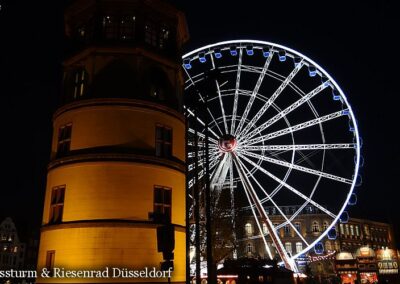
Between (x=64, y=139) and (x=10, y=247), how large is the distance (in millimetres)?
83522

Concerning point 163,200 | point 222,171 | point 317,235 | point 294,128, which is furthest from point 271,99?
point 317,235

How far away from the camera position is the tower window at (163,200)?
886 inches

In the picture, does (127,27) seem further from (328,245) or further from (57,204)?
(328,245)

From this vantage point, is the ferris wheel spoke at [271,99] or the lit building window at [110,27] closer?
the lit building window at [110,27]

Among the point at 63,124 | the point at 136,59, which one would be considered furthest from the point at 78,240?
the point at 136,59

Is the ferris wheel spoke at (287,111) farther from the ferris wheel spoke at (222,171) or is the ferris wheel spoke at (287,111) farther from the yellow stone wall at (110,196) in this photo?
the yellow stone wall at (110,196)

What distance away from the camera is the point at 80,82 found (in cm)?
2434

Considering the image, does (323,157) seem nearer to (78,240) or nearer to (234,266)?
(234,266)

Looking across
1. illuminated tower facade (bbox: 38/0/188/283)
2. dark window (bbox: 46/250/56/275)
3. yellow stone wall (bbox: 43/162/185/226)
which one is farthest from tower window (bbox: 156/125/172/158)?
dark window (bbox: 46/250/56/275)

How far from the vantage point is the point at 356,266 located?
141 feet

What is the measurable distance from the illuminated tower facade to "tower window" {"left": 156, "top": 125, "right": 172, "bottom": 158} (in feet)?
0.18

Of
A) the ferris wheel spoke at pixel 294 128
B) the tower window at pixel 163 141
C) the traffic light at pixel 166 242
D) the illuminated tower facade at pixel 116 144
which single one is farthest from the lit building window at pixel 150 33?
the ferris wheel spoke at pixel 294 128

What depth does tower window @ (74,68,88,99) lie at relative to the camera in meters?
24.0

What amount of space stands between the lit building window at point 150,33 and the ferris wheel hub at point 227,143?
16.4 m
